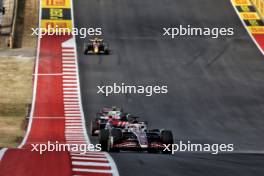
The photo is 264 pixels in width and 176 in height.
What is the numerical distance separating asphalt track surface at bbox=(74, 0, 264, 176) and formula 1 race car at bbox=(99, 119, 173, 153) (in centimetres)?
360

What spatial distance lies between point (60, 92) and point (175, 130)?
9.14 metres

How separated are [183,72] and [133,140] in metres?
19.9

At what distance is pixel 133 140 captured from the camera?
22.7 metres

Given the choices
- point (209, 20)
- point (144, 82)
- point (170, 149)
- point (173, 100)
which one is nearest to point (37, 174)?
point (170, 149)

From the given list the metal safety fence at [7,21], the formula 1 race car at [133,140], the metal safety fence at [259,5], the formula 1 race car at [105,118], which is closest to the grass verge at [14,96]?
the formula 1 race car at [105,118]

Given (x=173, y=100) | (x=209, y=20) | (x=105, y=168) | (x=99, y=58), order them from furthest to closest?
(x=209, y=20) → (x=99, y=58) → (x=173, y=100) → (x=105, y=168)

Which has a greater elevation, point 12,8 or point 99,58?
point 12,8

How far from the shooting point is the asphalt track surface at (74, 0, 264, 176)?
1237 inches

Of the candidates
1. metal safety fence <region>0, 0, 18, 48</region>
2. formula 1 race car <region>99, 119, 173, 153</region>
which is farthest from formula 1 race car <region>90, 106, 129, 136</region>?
metal safety fence <region>0, 0, 18, 48</region>

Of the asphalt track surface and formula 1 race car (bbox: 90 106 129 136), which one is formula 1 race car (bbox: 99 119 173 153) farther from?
formula 1 race car (bbox: 90 106 129 136)

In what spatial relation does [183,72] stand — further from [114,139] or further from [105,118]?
[114,139]

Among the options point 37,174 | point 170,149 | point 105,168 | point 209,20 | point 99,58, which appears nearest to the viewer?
point 37,174

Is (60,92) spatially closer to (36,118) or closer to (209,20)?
(36,118)

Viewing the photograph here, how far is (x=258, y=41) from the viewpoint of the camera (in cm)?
4853
